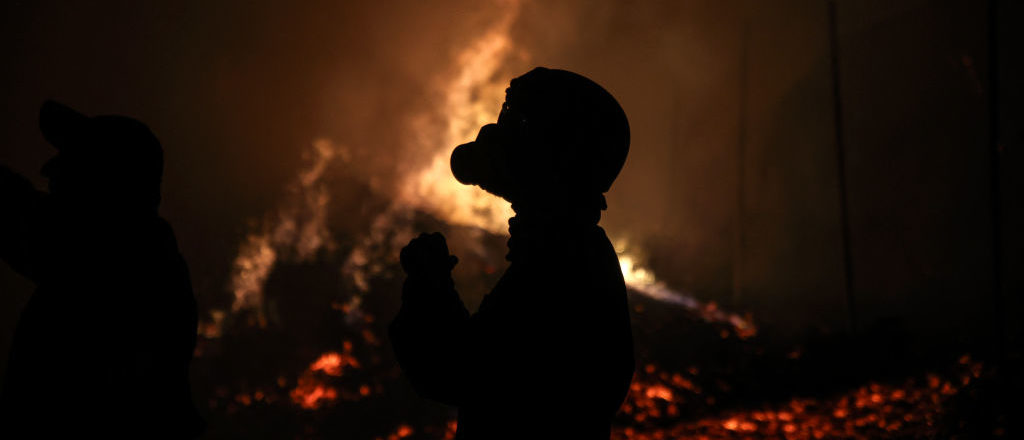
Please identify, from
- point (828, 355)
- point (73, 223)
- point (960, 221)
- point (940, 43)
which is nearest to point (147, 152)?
point (73, 223)

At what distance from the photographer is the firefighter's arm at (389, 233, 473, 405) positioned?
1.59m

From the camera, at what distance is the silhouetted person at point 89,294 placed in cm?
189

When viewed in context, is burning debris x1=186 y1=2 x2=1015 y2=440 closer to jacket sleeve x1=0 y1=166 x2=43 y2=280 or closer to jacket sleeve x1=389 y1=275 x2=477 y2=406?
jacket sleeve x1=389 y1=275 x2=477 y2=406

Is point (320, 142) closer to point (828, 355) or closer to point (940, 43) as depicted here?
point (828, 355)

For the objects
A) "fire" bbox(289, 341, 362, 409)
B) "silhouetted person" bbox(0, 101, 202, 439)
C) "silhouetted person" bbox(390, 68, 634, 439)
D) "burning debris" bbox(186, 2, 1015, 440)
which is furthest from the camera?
"fire" bbox(289, 341, 362, 409)

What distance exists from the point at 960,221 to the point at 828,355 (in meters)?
5.92

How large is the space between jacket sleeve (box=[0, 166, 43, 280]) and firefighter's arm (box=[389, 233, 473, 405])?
124 cm

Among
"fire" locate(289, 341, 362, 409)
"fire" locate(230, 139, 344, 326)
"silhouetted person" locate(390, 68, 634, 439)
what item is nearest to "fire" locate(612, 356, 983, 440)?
"fire" locate(289, 341, 362, 409)

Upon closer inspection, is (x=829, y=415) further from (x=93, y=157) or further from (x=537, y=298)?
(x=93, y=157)

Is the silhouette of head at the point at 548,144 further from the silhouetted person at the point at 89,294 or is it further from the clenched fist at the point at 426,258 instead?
the silhouetted person at the point at 89,294

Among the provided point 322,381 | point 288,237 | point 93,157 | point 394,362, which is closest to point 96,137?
point 93,157

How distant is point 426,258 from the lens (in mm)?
1677

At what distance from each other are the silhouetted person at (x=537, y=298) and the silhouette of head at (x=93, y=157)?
41.4 inches

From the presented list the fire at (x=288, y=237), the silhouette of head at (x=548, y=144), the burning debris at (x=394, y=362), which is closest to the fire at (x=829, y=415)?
the burning debris at (x=394, y=362)
